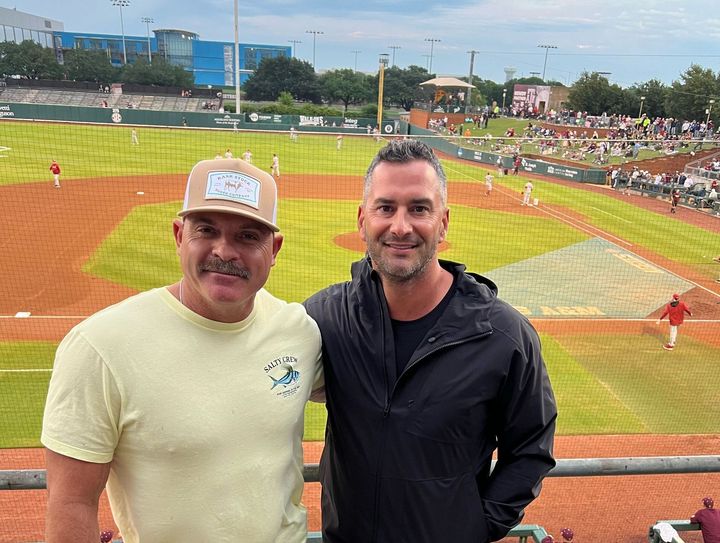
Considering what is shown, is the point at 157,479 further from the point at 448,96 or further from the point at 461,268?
the point at 448,96

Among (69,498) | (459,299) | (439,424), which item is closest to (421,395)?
(439,424)

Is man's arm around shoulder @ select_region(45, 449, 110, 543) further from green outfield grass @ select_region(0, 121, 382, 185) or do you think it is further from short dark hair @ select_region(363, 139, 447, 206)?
green outfield grass @ select_region(0, 121, 382, 185)

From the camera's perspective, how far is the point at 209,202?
6.03ft

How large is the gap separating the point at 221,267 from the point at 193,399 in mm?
432

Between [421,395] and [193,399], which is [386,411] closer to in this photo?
[421,395]

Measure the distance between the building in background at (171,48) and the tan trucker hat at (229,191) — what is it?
356 feet

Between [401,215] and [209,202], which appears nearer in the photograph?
[209,202]

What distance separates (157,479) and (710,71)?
57.7 metres

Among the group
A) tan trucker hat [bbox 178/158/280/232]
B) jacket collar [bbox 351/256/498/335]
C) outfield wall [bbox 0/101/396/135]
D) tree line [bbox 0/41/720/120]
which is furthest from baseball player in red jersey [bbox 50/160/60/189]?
tree line [bbox 0/41/720/120]

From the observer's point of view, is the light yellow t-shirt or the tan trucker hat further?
the tan trucker hat

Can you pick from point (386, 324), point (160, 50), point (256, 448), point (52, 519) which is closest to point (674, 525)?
point (386, 324)

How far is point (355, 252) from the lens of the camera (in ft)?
55.2

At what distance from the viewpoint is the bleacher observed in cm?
5141

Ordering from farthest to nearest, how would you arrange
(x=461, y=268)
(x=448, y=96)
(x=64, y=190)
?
(x=448, y=96) < (x=64, y=190) < (x=461, y=268)
